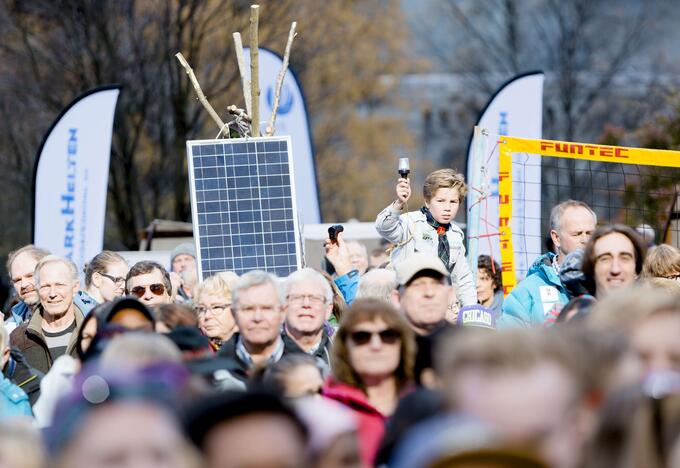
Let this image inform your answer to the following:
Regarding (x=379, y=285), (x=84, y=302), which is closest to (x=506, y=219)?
(x=84, y=302)

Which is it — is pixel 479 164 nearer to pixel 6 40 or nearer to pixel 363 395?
pixel 363 395

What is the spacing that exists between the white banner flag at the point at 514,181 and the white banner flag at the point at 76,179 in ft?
14.6

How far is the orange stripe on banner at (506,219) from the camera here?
11.8m

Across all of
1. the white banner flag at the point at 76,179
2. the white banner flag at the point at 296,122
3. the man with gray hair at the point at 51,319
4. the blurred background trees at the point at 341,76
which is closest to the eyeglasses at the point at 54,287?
the man with gray hair at the point at 51,319

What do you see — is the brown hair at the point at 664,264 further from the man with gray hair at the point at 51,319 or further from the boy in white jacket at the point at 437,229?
the man with gray hair at the point at 51,319

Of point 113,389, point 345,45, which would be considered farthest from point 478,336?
point 345,45

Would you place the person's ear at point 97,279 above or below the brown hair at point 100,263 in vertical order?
below

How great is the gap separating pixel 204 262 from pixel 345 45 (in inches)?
960

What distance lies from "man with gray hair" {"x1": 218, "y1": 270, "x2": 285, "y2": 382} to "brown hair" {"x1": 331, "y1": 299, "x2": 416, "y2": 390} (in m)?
1.05

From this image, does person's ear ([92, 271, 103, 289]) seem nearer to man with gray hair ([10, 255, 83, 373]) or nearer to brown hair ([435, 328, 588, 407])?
man with gray hair ([10, 255, 83, 373])

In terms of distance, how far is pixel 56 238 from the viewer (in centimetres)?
1723

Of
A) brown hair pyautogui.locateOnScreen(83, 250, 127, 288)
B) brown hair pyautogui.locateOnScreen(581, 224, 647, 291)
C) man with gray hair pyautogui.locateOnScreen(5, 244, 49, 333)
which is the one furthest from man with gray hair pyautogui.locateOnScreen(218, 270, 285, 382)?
man with gray hair pyautogui.locateOnScreen(5, 244, 49, 333)

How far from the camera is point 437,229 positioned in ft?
32.7

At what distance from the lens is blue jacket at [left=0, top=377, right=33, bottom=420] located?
719 cm
